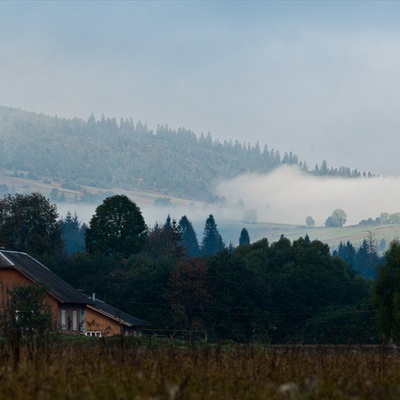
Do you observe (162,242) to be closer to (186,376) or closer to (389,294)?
(389,294)

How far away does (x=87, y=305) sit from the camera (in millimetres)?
98875

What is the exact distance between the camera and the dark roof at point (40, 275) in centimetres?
9156

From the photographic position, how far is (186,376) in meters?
16.1

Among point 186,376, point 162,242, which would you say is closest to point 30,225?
point 162,242

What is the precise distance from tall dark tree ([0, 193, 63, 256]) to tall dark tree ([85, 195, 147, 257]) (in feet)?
43.9

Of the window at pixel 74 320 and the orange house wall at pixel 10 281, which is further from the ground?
the orange house wall at pixel 10 281

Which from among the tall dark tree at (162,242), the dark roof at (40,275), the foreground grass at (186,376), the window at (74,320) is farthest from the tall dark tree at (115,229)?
the foreground grass at (186,376)

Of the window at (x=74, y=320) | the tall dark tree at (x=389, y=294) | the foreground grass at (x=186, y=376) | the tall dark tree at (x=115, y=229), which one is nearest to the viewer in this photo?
the foreground grass at (x=186, y=376)

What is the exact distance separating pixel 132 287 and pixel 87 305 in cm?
2104

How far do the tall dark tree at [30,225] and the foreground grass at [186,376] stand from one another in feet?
385

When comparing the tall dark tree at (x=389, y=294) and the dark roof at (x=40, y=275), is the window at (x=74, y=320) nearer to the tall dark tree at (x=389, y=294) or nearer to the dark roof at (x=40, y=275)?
the dark roof at (x=40, y=275)

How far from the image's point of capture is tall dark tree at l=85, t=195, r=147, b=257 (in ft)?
509

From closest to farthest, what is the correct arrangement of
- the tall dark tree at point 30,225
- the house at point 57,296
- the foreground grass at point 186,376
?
the foreground grass at point 186,376 < the house at point 57,296 < the tall dark tree at point 30,225

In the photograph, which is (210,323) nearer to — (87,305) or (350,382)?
Answer: (87,305)
